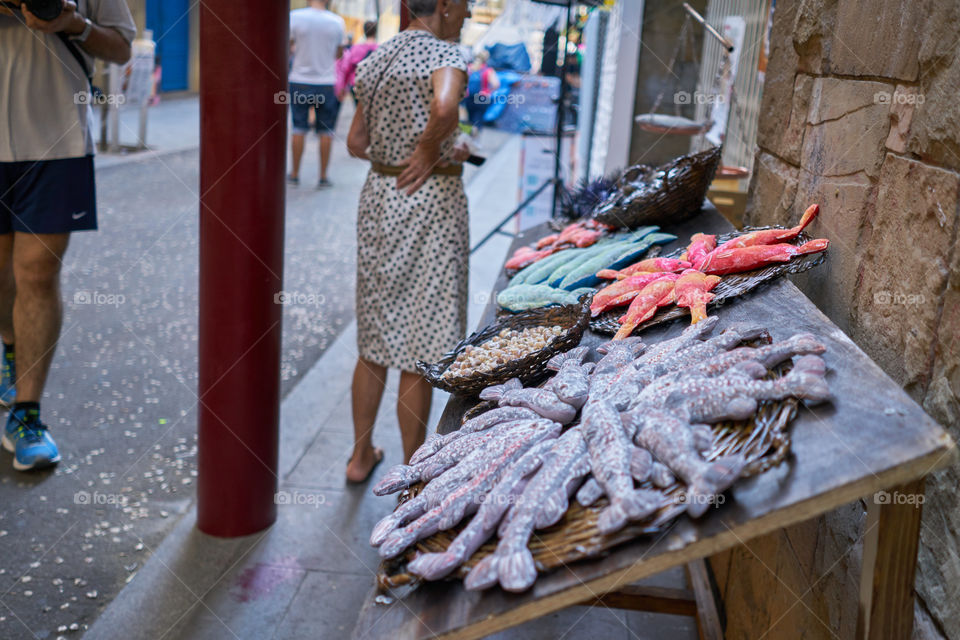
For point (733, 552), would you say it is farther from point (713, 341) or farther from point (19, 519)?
point (19, 519)

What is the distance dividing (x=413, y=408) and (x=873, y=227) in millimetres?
1974

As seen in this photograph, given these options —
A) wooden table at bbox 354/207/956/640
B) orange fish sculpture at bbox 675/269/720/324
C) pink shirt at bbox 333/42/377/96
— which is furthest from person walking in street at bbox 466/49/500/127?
wooden table at bbox 354/207/956/640

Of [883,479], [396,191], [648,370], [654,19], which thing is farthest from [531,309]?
[654,19]

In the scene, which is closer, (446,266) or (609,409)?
(609,409)

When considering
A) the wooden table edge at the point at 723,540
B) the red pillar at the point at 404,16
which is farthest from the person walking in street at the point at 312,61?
the wooden table edge at the point at 723,540

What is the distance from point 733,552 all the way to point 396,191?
166 cm

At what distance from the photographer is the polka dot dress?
3006 millimetres

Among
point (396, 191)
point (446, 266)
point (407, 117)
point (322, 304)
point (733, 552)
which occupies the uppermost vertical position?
point (407, 117)

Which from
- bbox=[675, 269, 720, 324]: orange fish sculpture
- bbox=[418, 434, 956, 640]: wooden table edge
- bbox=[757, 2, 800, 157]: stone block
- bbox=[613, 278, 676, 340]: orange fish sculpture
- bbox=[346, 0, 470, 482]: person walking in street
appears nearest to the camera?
bbox=[418, 434, 956, 640]: wooden table edge

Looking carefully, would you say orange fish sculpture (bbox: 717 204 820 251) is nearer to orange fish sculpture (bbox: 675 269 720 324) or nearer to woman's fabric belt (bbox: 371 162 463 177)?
orange fish sculpture (bbox: 675 269 720 324)

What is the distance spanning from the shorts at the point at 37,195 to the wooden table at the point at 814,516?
2477mm

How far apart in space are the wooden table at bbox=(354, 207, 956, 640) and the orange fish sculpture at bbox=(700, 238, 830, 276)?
1.83ft

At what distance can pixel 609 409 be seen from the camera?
1297 millimetres

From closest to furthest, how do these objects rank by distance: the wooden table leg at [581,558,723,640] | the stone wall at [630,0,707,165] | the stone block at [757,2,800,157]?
the wooden table leg at [581,558,723,640] < the stone block at [757,2,800,157] < the stone wall at [630,0,707,165]
